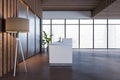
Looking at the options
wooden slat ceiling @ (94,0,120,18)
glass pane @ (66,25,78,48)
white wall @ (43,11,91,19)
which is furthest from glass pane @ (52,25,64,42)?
wooden slat ceiling @ (94,0,120,18)

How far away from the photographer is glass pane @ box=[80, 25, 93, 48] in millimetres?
18953

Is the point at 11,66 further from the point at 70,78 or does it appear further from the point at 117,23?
A: the point at 117,23

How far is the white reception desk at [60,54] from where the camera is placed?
6828mm

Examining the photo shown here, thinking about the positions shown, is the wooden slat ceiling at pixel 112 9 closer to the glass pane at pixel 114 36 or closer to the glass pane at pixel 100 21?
the glass pane at pixel 100 21

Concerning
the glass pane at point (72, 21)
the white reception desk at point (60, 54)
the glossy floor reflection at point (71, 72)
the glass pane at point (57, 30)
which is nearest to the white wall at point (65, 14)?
the glass pane at point (72, 21)

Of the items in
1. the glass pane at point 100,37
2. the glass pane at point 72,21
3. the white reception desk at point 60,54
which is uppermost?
the glass pane at point 72,21

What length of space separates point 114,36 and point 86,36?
2613 mm

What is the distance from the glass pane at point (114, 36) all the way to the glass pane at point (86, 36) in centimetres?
174

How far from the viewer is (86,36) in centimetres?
1900

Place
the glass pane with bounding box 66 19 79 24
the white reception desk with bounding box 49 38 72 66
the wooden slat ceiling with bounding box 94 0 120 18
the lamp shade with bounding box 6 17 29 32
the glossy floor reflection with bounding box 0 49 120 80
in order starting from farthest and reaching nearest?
the glass pane with bounding box 66 19 79 24 → the wooden slat ceiling with bounding box 94 0 120 18 → the white reception desk with bounding box 49 38 72 66 → the lamp shade with bounding box 6 17 29 32 → the glossy floor reflection with bounding box 0 49 120 80

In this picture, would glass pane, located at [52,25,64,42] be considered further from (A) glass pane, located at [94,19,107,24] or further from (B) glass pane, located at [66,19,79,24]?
(A) glass pane, located at [94,19,107,24]

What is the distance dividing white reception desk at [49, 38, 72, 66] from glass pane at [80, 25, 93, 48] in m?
12.3

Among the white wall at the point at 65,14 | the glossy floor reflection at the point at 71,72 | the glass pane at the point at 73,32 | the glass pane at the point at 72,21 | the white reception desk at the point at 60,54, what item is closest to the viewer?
the glossy floor reflection at the point at 71,72

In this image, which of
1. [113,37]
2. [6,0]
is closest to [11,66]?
[6,0]
